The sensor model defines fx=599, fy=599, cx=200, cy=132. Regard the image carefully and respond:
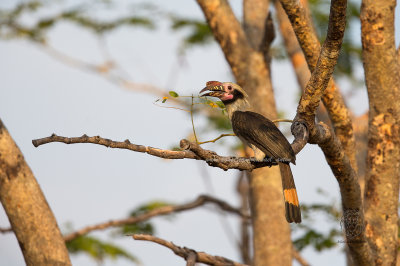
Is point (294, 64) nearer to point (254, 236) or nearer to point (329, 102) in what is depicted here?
point (254, 236)

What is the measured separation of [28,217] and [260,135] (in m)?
1.83

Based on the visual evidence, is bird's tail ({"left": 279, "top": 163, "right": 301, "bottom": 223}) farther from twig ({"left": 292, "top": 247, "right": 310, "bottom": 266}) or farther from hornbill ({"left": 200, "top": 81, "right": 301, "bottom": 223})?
twig ({"left": 292, "top": 247, "right": 310, "bottom": 266})

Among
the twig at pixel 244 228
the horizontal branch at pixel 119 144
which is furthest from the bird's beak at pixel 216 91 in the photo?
the twig at pixel 244 228

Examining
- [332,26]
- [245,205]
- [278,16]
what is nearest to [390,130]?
[332,26]

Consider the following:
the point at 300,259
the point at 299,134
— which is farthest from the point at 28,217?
the point at 300,259

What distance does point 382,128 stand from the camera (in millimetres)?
4898

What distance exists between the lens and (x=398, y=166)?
4875 mm

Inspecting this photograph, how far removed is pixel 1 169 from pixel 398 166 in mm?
3128

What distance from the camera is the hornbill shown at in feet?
13.1

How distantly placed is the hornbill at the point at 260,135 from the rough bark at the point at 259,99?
141 cm

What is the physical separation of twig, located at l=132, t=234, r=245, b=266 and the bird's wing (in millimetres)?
978

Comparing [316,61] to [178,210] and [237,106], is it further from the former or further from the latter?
[178,210]

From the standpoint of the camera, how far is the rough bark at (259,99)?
19.9 feet

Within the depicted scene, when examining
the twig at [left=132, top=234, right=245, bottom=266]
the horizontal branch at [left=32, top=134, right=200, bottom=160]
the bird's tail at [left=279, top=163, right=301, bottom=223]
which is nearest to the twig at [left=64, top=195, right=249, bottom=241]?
the twig at [left=132, top=234, right=245, bottom=266]
